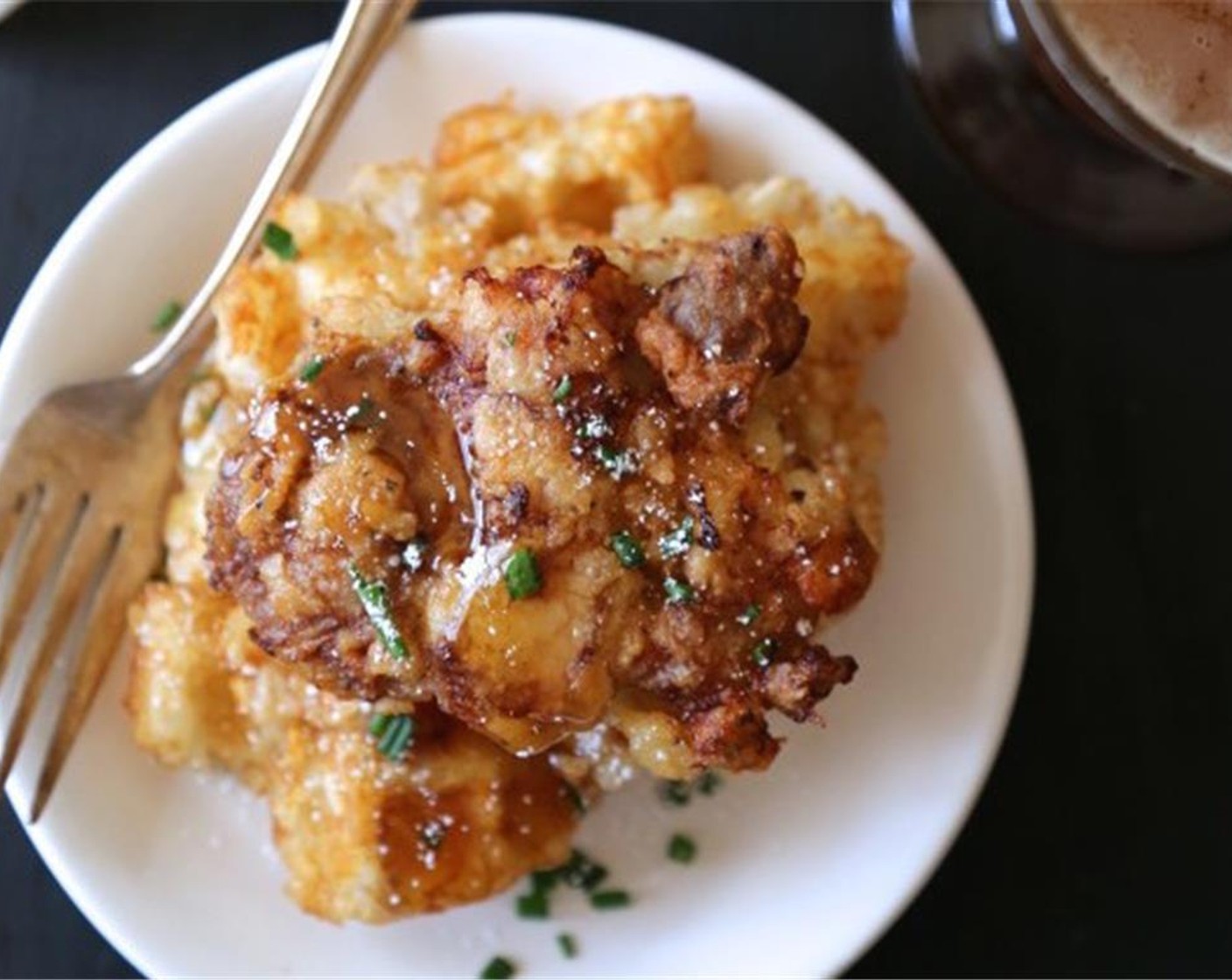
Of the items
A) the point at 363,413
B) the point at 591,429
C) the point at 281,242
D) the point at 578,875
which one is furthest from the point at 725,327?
the point at 578,875

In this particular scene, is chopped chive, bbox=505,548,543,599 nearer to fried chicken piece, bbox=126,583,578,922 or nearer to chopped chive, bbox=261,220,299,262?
fried chicken piece, bbox=126,583,578,922

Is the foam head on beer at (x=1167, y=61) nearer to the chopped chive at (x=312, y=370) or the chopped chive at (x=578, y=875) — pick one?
the chopped chive at (x=312, y=370)

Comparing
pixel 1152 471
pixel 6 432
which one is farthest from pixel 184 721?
pixel 1152 471

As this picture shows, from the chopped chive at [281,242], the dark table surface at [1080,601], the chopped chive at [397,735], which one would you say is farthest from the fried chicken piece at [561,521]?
the dark table surface at [1080,601]

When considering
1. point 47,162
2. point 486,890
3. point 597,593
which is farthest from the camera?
point 47,162

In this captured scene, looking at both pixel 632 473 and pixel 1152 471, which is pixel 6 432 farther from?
pixel 1152 471

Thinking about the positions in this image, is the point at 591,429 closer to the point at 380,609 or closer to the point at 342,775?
the point at 380,609
